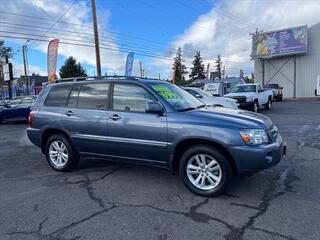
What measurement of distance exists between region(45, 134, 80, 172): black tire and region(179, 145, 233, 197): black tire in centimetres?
238

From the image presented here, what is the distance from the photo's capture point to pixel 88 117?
5.75 meters

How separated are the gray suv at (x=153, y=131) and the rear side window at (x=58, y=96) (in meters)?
0.02

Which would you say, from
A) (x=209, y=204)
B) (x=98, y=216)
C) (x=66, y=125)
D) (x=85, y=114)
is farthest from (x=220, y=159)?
(x=66, y=125)

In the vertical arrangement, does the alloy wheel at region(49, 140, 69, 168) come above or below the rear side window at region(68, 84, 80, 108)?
below

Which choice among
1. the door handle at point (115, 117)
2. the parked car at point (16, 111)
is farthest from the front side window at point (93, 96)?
the parked car at point (16, 111)

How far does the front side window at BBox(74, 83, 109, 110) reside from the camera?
5.70 metres

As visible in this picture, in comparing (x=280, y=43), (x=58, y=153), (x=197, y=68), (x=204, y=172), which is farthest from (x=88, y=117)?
(x=197, y=68)

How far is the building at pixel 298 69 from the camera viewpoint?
117 ft

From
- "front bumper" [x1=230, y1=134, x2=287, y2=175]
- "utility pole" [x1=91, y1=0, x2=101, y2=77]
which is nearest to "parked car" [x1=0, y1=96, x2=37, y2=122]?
"utility pole" [x1=91, y1=0, x2=101, y2=77]

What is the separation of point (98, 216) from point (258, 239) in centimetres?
200

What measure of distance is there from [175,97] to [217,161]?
145 cm

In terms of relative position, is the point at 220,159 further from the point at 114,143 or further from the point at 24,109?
the point at 24,109

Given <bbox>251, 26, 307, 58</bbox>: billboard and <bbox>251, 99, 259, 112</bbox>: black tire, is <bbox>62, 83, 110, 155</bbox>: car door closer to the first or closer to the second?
<bbox>251, 99, 259, 112</bbox>: black tire

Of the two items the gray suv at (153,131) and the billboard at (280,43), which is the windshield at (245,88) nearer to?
the gray suv at (153,131)
